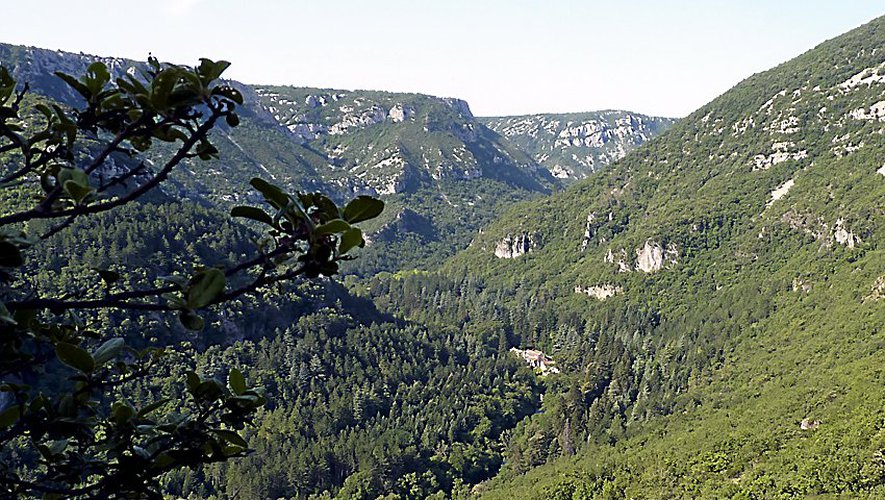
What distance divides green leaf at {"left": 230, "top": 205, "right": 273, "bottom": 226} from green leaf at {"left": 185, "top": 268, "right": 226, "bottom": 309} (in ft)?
0.72

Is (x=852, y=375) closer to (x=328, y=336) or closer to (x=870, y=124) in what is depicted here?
(x=328, y=336)

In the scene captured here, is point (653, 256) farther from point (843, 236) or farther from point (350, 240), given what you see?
point (350, 240)

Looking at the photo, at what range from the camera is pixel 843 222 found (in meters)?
80.1

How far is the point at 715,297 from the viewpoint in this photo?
88.8 metres

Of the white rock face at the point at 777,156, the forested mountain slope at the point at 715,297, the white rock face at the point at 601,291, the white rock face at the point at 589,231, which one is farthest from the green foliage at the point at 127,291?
the white rock face at the point at 589,231

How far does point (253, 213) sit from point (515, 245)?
135 metres

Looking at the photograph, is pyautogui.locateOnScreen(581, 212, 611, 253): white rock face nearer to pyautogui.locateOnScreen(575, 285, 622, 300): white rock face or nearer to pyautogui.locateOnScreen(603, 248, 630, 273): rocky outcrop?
pyautogui.locateOnScreen(603, 248, 630, 273): rocky outcrop

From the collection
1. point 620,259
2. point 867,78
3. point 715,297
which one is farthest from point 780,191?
point 867,78

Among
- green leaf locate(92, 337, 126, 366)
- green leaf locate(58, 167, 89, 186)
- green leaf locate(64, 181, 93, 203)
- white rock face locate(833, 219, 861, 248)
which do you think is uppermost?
green leaf locate(58, 167, 89, 186)

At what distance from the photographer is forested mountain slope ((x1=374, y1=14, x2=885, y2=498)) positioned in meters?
37.6

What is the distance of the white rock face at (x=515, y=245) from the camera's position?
134m

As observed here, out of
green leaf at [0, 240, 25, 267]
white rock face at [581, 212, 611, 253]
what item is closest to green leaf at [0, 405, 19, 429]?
green leaf at [0, 240, 25, 267]

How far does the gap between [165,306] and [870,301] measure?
7671 cm

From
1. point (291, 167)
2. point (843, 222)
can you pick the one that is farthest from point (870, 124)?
point (291, 167)
